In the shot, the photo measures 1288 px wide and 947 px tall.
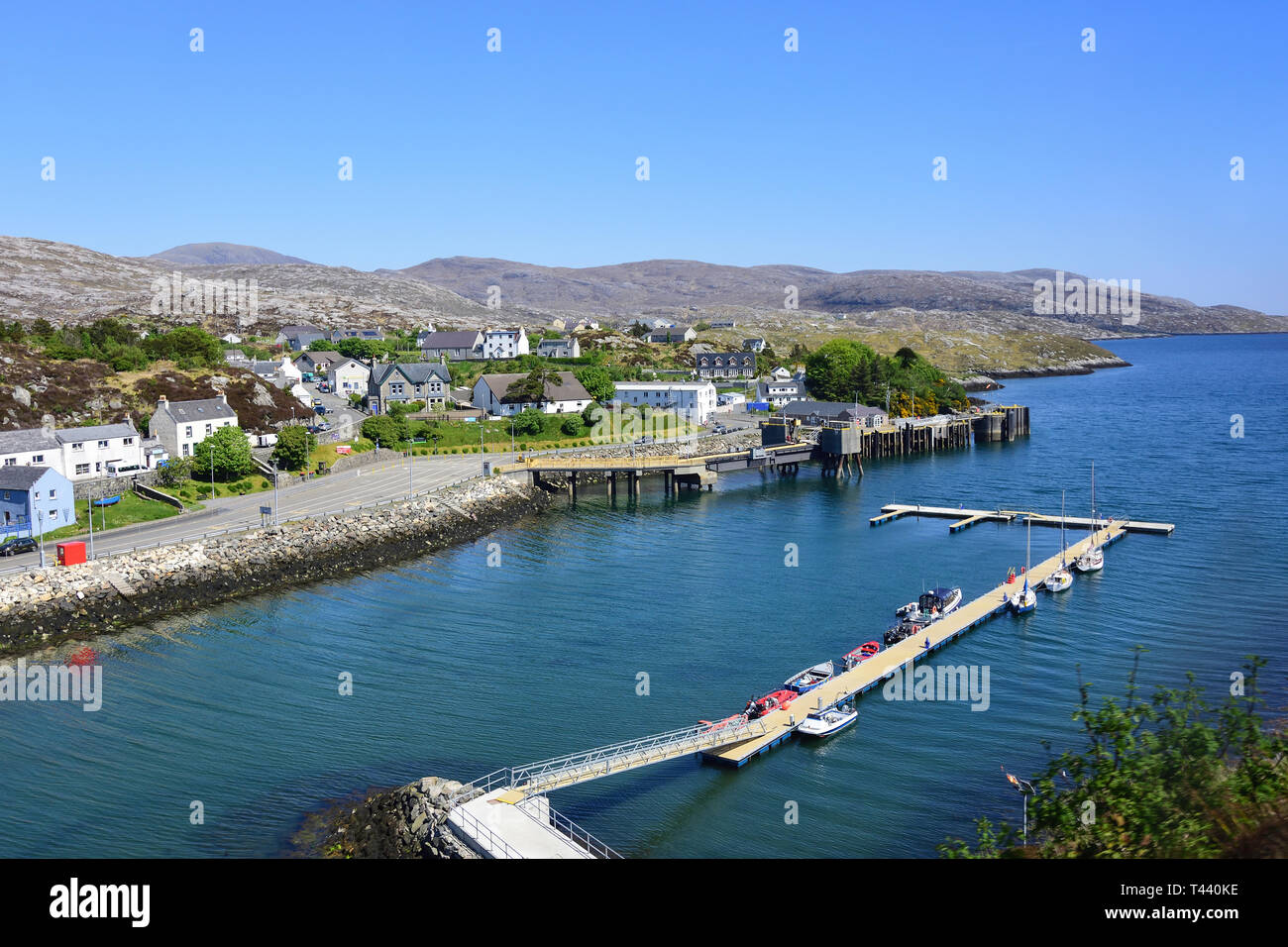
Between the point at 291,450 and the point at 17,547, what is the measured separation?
1834 centimetres

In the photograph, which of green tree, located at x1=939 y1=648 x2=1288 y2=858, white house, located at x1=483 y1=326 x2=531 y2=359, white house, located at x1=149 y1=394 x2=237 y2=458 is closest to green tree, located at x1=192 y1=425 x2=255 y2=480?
white house, located at x1=149 y1=394 x2=237 y2=458

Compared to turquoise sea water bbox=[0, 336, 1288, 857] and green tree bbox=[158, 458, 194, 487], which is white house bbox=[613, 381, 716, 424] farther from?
green tree bbox=[158, 458, 194, 487]

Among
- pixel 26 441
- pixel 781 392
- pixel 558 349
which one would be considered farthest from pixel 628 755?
pixel 558 349

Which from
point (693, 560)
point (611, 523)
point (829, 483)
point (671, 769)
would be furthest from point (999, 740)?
point (829, 483)

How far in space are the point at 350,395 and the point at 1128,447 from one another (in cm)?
6592

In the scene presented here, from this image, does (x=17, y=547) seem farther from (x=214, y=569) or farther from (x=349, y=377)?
(x=349, y=377)

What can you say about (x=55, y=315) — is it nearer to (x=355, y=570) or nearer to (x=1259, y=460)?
(x=355, y=570)

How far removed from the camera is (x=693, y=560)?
46.9 meters

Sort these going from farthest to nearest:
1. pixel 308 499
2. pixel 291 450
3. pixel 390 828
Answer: pixel 291 450 < pixel 308 499 < pixel 390 828

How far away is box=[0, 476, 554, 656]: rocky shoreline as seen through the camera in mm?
35531

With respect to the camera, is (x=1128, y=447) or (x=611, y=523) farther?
(x=1128, y=447)

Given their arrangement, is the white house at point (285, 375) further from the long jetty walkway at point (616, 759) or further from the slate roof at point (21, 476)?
the long jetty walkway at point (616, 759)

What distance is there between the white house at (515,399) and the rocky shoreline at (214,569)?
27.7 metres

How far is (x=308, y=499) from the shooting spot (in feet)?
171
